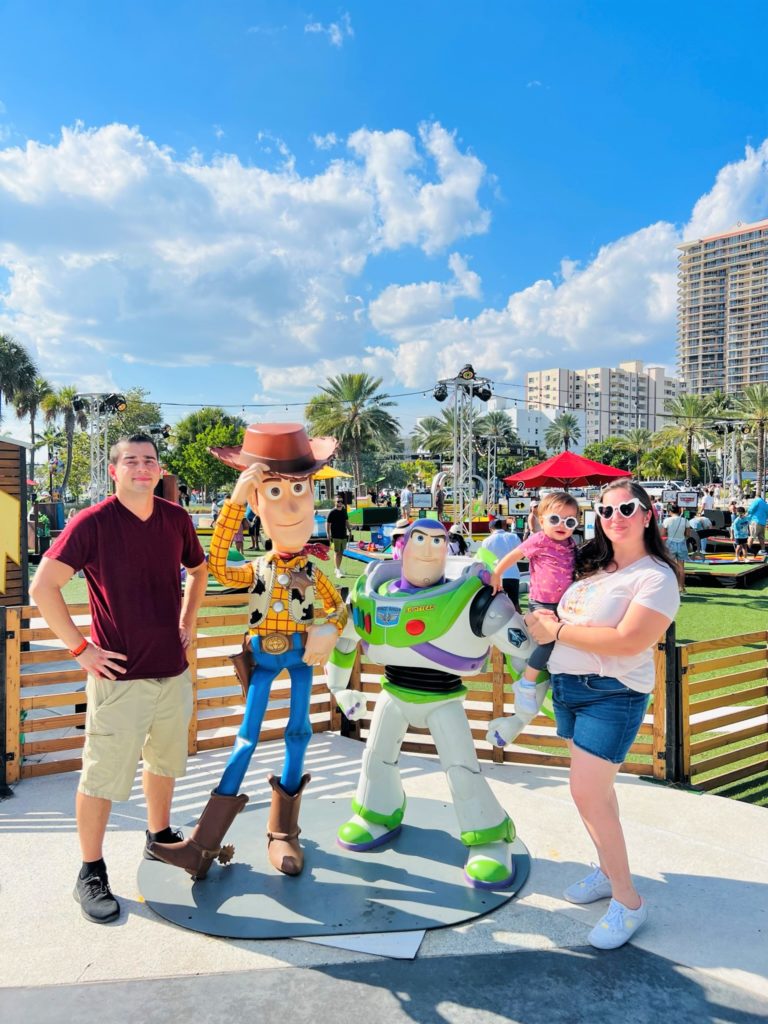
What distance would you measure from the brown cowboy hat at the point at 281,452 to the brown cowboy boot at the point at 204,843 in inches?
60.1

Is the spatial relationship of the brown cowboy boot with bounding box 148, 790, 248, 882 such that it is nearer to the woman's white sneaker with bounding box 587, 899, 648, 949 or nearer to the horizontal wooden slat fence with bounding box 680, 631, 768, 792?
the woman's white sneaker with bounding box 587, 899, 648, 949

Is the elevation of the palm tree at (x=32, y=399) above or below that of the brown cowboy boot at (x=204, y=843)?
above

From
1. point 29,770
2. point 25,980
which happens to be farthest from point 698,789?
point 29,770

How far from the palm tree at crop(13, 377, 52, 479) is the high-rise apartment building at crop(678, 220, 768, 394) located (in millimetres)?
122044

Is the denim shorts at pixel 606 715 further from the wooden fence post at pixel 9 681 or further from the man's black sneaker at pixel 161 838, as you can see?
the wooden fence post at pixel 9 681

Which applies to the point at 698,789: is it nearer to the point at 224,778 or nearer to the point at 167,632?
the point at 224,778

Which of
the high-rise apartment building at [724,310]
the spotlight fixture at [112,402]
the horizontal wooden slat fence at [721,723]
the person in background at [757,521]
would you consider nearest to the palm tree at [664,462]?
the person in background at [757,521]

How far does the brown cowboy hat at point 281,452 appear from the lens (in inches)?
133

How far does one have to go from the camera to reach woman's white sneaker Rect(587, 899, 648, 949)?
109 inches

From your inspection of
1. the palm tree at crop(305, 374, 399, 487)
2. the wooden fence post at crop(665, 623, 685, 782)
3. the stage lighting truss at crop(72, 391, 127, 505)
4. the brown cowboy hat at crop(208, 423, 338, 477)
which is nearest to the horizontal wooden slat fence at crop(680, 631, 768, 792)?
the wooden fence post at crop(665, 623, 685, 782)

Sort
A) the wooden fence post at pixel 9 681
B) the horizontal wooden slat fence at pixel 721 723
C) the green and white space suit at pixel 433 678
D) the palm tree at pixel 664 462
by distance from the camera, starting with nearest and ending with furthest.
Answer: the green and white space suit at pixel 433 678 → the wooden fence post at pixel 9 681 → the horizontal wooden slat fence at pixel 721 723 → the palm tree at pixel 664 462

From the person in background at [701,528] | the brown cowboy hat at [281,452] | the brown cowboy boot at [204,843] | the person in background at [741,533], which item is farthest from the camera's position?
the person in background at [701,528]

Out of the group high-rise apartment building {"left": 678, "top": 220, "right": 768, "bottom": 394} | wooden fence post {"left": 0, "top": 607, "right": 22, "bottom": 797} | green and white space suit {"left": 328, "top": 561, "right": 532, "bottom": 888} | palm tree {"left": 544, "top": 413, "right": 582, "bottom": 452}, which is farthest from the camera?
high-rise apartment building {"left": 678, "top": 220, "right": 768, "bottom": 394}

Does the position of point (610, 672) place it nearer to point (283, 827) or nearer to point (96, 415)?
point (283, 827)
